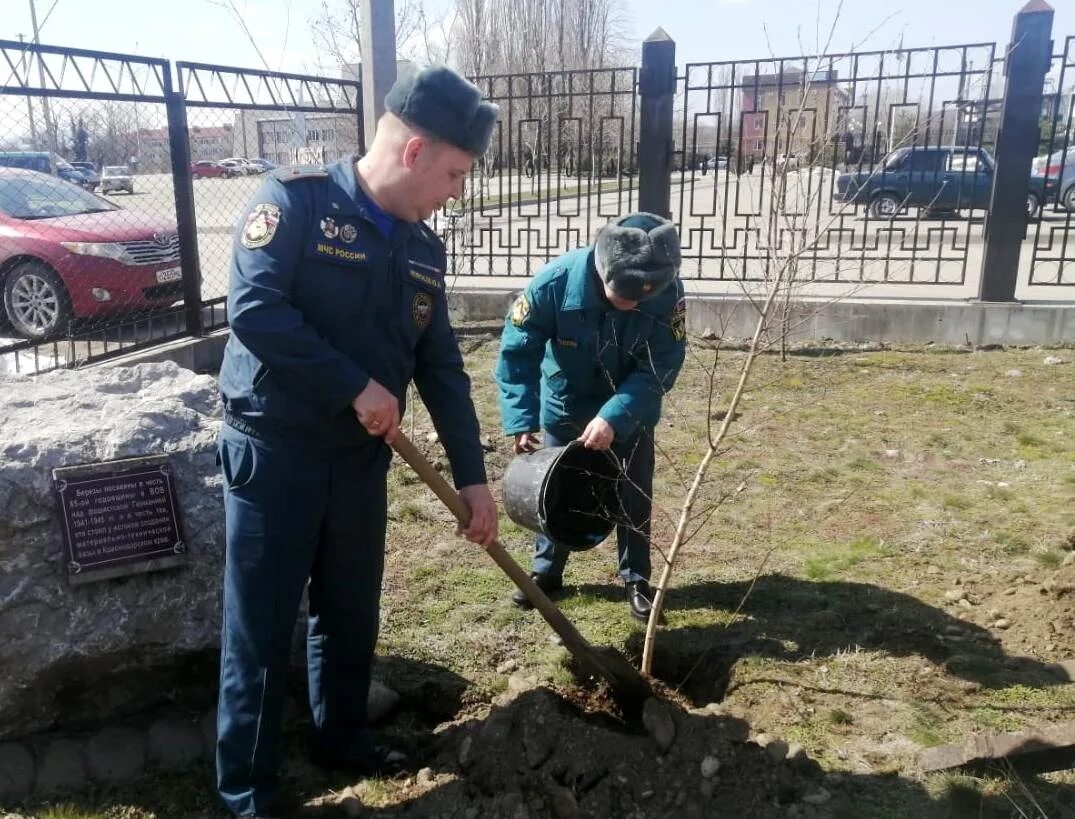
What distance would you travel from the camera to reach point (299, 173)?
2008mm

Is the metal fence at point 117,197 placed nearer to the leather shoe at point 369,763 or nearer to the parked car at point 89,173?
the parked car at point 89,173

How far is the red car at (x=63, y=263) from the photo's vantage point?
6727 mm

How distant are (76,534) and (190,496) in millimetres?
320

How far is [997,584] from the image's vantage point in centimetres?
345

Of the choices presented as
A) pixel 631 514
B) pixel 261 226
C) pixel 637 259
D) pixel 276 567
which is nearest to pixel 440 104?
pixel 261 226

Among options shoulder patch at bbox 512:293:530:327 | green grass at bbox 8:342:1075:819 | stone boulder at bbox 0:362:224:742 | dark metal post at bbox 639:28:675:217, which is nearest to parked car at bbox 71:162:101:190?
green grass at bbox 8:342:1075:819

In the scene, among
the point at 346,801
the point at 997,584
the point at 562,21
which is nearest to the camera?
the point at 346,801

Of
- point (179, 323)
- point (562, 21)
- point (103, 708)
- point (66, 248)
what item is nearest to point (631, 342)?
point (103, 708)

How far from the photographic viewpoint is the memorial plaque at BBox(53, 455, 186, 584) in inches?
97.3

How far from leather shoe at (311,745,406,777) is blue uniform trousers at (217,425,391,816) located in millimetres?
270

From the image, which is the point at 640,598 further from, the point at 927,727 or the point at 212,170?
the point at 212,170

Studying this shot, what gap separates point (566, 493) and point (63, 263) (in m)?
5.24

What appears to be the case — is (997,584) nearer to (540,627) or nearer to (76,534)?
(540,627)

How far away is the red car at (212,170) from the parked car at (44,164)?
1.03 m
